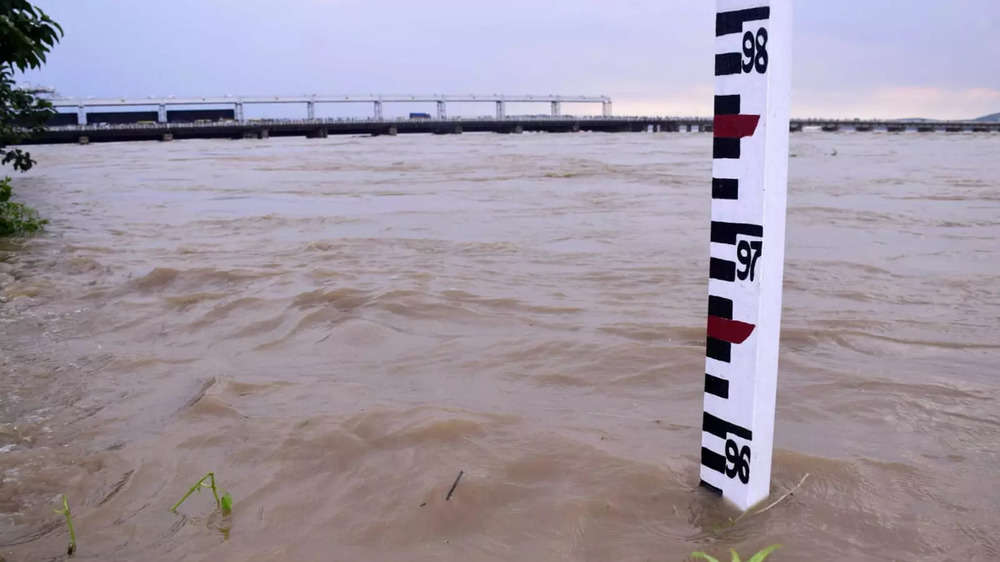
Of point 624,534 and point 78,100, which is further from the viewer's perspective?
point 78,100

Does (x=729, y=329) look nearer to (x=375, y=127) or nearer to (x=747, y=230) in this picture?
(x=747, y=230)

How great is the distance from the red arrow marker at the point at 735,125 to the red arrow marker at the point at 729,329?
1.89ft

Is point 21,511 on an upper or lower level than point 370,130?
lower

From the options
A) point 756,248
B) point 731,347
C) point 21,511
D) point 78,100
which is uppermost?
point 78,100

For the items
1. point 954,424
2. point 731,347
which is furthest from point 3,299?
point 954,424

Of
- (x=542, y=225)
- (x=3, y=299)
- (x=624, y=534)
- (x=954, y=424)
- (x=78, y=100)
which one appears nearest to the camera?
(x=624, y=534)

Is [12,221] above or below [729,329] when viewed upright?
below

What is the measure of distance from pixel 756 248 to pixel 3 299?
6248 mm

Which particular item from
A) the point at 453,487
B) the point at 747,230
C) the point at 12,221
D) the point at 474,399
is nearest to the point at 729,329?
the point at 747,230

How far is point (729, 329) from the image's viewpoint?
7.57 ft

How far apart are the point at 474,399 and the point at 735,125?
6.64ft

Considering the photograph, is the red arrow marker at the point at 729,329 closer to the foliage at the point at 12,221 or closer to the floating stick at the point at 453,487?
the floating stick at the point at 453,487

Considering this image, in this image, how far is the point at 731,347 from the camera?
230 centimetres

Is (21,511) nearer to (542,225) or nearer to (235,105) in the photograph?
(542,225)
